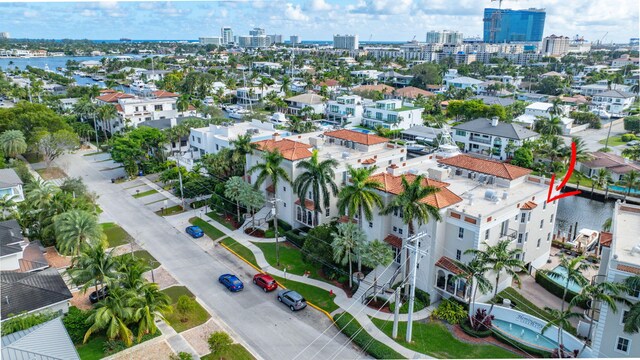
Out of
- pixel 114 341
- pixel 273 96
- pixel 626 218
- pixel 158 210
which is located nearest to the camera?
pixel 114 341

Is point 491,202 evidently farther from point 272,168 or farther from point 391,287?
point 272,168

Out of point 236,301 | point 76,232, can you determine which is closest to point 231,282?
point 236,301

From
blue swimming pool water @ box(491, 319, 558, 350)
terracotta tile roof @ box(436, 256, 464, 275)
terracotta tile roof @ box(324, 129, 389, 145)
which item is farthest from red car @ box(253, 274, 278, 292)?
terracotta tile roof @ box(324, 129, 389, 145)

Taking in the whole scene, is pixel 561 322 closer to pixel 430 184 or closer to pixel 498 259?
pixel 498 259

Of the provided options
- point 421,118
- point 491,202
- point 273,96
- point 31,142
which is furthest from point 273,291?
point 273,96

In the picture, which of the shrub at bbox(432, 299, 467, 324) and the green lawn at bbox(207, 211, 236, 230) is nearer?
the shrub at bbox(432, 299, 467, 324)

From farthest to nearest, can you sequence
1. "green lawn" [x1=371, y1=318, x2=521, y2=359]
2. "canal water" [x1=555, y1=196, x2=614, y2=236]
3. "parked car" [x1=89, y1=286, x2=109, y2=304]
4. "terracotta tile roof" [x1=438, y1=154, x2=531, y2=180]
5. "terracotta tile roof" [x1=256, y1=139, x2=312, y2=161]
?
1. "canal water" [x1=555, y1=196, x2=614, y2=236]
2. "terracotta tile roof" [x1=256, y1=139, x2=312, y2=161]
3. "terracotta tile roof" [x1=438, y1=154, x2=531, y2=180]
4. "parked car" [x1=89, y1=286, x2=109, y2=304]
5. "green lawn" [x1=371, y1=318, x2=521, y2=359]

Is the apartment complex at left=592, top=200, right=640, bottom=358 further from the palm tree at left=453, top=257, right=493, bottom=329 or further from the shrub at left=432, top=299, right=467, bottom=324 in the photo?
the shrub at left=432, top=299, right=467, bottom=324
